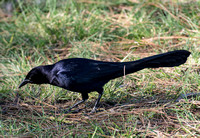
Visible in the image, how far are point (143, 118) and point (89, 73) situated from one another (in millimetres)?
860

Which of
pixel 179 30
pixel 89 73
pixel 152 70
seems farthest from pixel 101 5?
pixel 89 73

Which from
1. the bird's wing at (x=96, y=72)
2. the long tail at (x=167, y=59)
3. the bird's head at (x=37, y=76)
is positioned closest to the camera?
the long tail at (x=167, y=59)

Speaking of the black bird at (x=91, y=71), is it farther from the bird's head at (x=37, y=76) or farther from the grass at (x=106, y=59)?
the grass at (x=106, y=59)

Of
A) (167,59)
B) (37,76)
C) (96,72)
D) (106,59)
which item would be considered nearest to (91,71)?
(96,72)

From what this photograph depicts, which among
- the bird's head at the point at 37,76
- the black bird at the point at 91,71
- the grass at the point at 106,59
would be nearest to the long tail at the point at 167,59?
the black bird at the point at 91,71

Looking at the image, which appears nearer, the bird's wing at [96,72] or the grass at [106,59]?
the grass at [106,59]

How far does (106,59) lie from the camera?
4.59m

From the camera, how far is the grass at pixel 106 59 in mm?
2789

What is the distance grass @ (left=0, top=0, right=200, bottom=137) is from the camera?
2789mm

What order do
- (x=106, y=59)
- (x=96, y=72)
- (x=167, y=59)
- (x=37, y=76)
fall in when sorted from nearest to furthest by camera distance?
(x=167, y=59) → (x=96, y=72) → (x=37, y=76) → (x=106, y=59)

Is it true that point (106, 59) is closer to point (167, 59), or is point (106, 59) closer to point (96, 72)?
point (96, 72)

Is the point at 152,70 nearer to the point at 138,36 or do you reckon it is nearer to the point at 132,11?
the point at 138,36

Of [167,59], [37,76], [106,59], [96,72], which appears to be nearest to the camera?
[167,59]

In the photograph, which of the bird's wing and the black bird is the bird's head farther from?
the bird's wing
